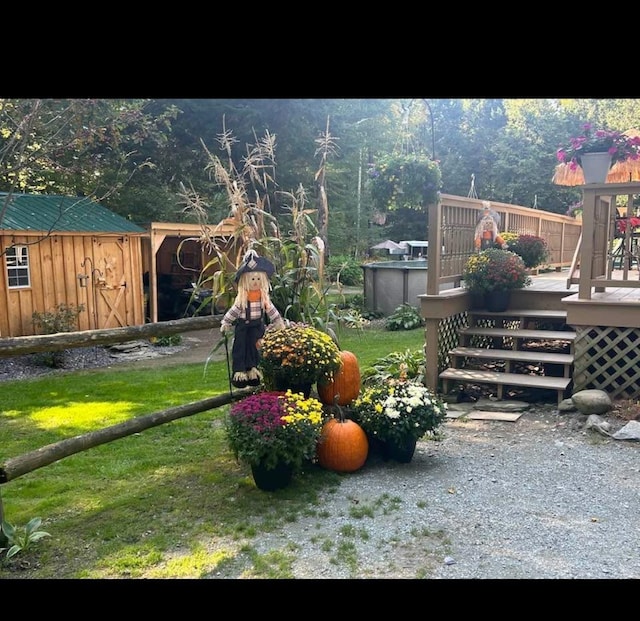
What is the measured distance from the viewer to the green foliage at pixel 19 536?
3222 mm

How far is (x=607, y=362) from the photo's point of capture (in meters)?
6.07

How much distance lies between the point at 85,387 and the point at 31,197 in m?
4.58

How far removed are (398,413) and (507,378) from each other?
2389mm

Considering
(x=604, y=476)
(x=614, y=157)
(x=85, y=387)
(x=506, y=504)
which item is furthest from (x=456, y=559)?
(x=85, y=387)

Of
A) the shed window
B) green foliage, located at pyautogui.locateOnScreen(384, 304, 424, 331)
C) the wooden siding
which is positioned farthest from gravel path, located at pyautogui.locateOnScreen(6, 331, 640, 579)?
the shed window

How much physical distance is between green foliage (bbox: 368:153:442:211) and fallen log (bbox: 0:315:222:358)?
3.25 m

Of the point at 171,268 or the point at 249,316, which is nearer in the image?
the point at 249,316

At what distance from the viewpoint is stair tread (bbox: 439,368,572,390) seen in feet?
20.0

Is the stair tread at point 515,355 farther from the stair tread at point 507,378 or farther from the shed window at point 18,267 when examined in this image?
the shed window at point 18,267

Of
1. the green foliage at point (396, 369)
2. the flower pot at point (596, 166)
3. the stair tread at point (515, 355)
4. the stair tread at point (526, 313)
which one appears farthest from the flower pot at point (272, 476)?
the flower pot at point (596, 166)

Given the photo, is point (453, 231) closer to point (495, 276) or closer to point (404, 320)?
point (495, 276)

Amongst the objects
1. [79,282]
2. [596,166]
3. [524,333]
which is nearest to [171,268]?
[79,282]

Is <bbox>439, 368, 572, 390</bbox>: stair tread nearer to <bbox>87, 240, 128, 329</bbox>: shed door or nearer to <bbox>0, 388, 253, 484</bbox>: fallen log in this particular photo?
<bbox>0, 388, 253, 484</bbox>: fallen log
